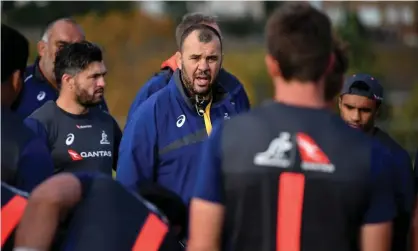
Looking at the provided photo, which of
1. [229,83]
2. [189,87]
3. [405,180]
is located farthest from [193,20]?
[405,180]

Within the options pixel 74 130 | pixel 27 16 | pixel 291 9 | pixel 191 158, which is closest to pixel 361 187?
pixel 291 9

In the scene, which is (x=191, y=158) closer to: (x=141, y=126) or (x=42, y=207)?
(x=141, y=126)

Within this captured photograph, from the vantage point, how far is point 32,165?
4355mm

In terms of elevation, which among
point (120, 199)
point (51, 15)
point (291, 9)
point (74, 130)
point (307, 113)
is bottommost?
point (51, 15)

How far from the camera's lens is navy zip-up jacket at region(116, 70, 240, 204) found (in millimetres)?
6020

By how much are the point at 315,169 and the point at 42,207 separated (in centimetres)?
101

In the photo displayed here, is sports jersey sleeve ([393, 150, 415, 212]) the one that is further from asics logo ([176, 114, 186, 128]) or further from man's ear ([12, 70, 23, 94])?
man's ear ([12, 70, 23, 94])

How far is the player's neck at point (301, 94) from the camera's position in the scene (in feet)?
12.9

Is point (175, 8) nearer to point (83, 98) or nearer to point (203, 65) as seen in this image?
point (83, 98)

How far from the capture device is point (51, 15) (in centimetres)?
4100

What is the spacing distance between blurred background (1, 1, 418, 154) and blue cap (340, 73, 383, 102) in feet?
77.6

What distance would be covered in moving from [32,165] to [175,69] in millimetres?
2851

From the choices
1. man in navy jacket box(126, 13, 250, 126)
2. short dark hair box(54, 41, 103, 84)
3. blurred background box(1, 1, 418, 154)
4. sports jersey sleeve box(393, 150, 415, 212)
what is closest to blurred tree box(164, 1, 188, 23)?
Result: blurred background box(1, 1, 418, 154)

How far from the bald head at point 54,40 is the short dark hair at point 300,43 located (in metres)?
4.14
